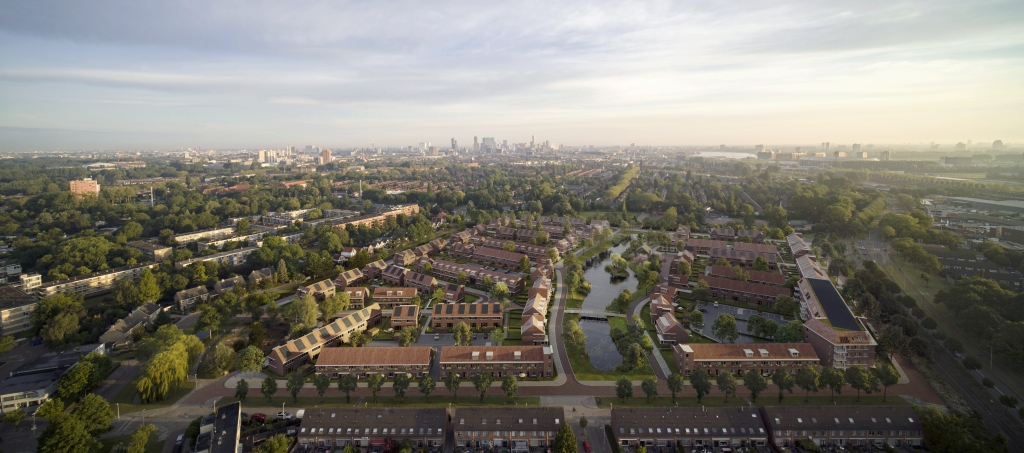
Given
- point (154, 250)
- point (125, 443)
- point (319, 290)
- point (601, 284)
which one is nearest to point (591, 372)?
point (601, 284)

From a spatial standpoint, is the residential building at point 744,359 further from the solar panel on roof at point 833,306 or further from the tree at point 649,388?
the tree at point 649,388

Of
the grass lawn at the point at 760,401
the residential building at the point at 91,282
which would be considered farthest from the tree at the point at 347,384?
the residential building at the point at 91,282

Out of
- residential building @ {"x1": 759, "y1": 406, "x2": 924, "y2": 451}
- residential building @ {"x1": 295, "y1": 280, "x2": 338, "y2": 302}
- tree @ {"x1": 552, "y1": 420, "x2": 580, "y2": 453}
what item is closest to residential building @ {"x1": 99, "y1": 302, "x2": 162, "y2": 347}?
residential building @ {"x1": 295, "y1": 280, "x2": 338, "y2": 302}

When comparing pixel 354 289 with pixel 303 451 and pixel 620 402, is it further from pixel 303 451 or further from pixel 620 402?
pixel 620 402

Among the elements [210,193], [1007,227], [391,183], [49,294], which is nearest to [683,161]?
[391,183]

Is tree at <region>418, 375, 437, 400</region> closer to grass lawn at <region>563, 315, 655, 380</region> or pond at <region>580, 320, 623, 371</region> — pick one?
grass lawn at <region>563, 315, 655, 380</region>
